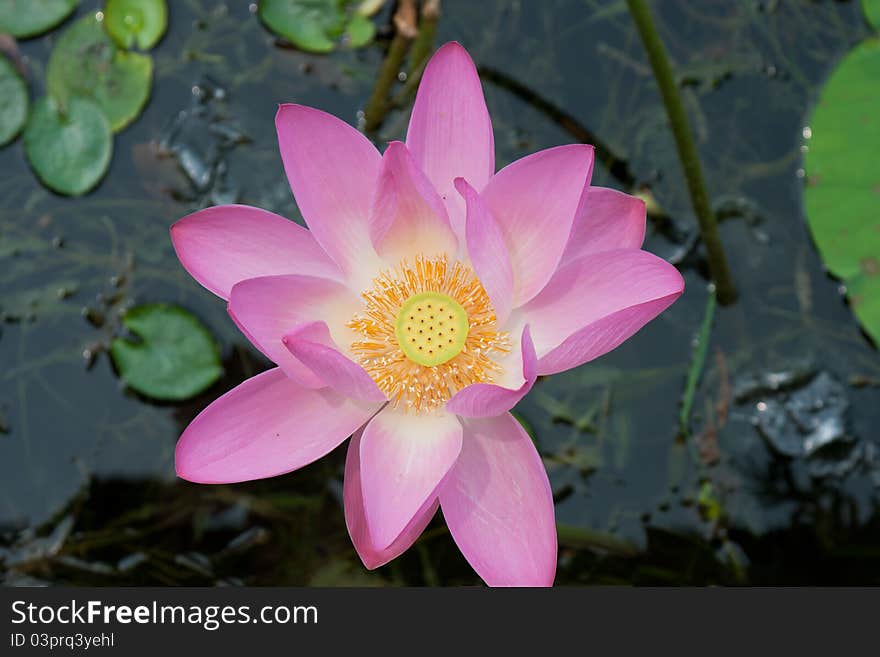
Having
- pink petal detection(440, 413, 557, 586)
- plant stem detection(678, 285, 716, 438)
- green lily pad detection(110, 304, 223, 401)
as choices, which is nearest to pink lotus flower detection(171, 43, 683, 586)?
pink petal detection(440, 413, 557, 586)

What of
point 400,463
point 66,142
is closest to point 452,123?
point 400,463

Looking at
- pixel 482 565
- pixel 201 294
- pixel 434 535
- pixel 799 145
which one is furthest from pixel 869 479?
pixel 201 294

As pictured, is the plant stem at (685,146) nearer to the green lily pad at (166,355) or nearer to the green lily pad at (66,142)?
the green lily pad at (166,355)

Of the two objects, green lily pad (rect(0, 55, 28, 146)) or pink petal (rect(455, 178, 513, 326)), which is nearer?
pink petal (rect(455, 178, 513, 326))

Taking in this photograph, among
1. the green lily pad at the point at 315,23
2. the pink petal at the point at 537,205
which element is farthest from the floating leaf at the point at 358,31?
the pink petal at the point at 537,205

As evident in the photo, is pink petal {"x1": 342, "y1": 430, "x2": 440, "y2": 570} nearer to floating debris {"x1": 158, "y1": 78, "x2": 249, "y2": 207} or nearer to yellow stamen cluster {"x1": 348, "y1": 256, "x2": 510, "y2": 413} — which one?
yellow stamen cluster {"x1": 348, "y1": 256, "x2": 510, "y2": 413}
